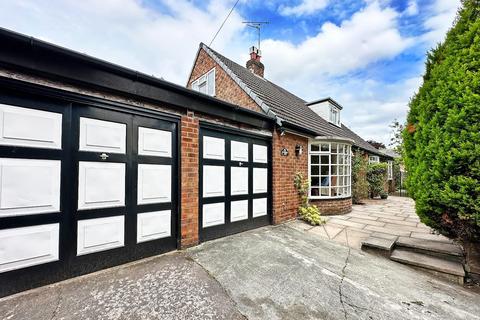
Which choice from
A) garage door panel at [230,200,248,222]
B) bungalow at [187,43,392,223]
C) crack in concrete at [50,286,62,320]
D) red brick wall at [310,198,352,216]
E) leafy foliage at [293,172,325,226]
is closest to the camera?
crack in concrete at [50,286,62,320]

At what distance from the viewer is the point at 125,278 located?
241 centimetres

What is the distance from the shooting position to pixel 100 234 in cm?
259

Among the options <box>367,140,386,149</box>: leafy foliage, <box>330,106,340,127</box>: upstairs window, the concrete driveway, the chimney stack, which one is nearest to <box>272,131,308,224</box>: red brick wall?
the concrete driveway

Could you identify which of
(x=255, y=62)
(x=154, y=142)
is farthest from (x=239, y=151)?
(x=255, y=62)

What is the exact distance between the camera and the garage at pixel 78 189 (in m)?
2.09

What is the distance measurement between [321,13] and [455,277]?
24.2 ft

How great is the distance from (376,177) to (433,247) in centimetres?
826

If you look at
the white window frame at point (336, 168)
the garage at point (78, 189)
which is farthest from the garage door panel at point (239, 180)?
the white window frame at point (336, 168)

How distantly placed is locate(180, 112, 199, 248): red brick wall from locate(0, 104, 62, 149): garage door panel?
1.69 metres

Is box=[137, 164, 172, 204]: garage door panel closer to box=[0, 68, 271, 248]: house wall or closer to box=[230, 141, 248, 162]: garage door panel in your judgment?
box=[0, 68, 271, 248]: house wall

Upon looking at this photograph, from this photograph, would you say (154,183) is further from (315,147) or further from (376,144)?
(376,144)

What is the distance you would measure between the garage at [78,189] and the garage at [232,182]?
75 centimetres

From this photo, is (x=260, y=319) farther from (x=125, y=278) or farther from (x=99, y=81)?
(x=99, y=81)

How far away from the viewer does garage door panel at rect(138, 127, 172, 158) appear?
3.02 m
